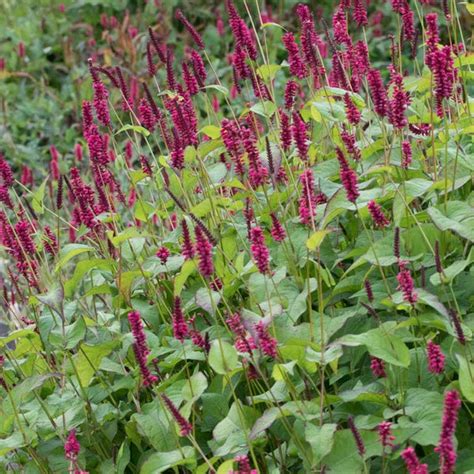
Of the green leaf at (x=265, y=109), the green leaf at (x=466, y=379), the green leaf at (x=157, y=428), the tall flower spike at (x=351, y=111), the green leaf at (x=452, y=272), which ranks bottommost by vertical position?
the green leaf at (x=157, y=428)

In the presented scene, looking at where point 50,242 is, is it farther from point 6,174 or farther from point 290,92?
point 290,92

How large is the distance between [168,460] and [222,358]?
0.34m

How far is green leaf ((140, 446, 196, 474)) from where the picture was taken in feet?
7.92

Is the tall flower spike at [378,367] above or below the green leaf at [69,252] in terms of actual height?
below

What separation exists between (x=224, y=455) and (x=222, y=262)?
644 millimetres

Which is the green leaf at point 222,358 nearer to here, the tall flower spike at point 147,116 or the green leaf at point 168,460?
the green leaf at point 168,460

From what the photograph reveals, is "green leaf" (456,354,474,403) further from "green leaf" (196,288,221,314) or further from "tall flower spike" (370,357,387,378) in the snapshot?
"green leaf" (196,288,221,314)

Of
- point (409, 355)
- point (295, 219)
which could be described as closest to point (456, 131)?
point (295, 219)

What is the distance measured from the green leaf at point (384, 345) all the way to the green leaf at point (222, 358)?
0.24 m

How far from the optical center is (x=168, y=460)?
244 centimetres

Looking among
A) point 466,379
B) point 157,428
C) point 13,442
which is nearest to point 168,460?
point 157,428

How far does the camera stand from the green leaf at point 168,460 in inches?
95.0

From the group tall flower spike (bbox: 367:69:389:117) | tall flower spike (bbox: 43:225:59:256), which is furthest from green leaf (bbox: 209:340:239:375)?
tall flower spike (bbox: 43:225:59:256)

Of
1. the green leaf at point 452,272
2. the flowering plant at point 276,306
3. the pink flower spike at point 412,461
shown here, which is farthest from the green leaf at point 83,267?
the pink flower spike at point 412,461
